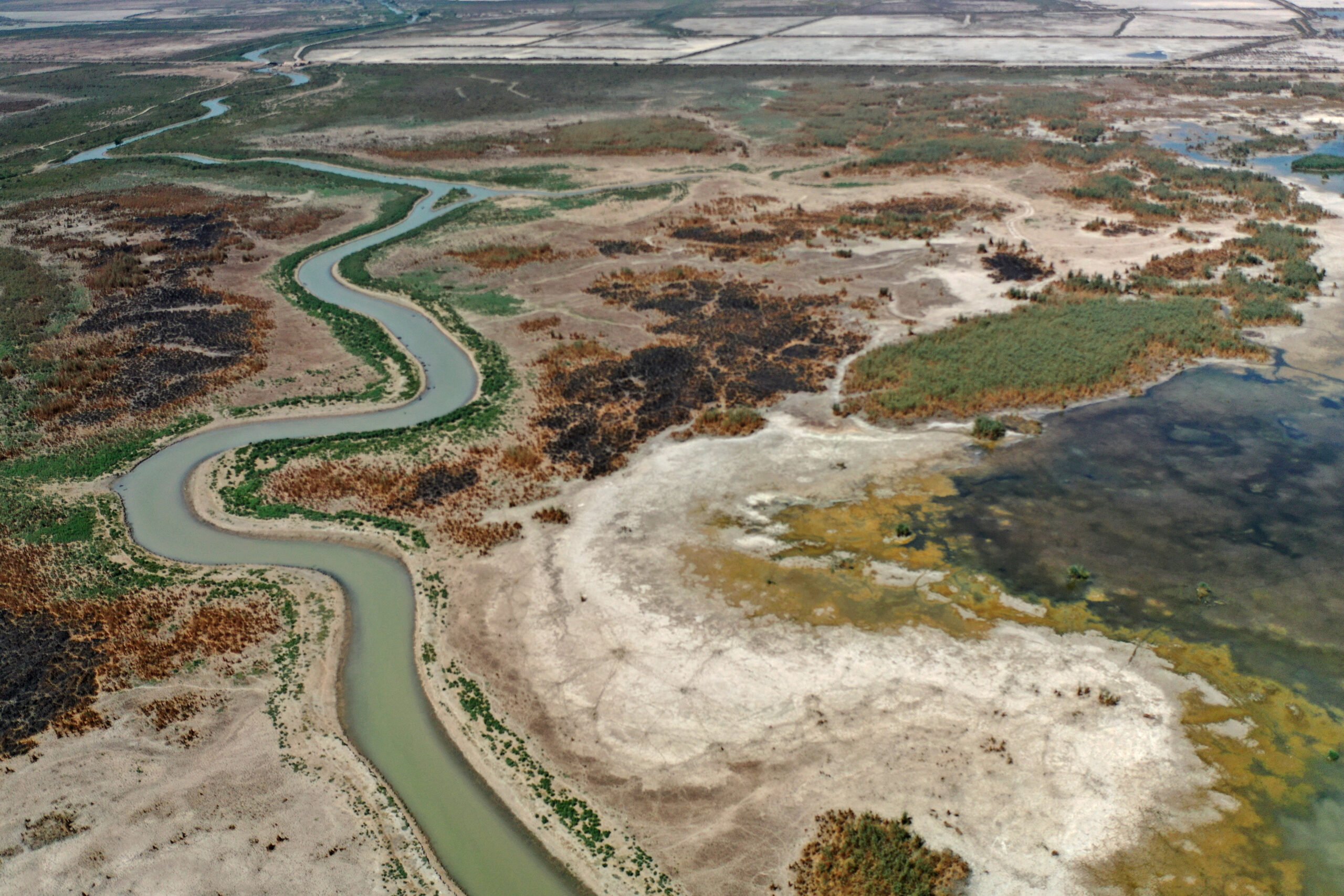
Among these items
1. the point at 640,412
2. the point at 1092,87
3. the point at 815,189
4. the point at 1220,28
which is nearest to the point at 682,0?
the point at 1220,28

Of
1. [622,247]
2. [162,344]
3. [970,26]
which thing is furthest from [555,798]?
[970,26]

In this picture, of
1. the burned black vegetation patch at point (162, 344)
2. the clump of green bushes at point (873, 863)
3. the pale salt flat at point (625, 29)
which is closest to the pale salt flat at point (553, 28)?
the pale salt flat at point (625, 29)

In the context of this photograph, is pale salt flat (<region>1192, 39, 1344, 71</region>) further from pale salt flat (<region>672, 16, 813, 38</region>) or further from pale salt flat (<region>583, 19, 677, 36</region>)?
pale salt flat (<region>583, 19, 677, 36</region>)

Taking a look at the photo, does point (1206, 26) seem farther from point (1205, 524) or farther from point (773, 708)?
point (773, 708)

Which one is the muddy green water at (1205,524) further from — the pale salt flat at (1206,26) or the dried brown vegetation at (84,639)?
the pale salt flat at (1206,26)

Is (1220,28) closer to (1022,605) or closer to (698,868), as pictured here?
(1022,605)

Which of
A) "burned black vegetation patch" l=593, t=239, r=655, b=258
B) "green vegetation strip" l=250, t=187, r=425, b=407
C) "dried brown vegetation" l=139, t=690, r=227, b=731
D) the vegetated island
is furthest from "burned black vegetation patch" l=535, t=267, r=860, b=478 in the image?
the vegetated island
